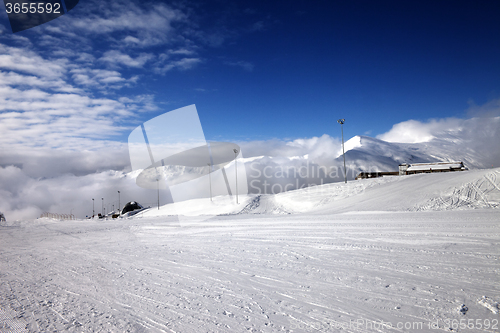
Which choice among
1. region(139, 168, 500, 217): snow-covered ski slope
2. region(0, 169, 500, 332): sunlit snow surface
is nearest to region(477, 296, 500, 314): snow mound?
region(0, 169, 500, 332): sunlit snow surface

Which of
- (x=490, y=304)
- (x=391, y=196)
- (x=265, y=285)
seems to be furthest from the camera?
(x=391, y=196)

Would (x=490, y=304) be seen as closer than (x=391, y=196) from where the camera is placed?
Yes

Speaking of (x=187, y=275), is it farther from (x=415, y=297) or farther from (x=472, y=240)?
(x=472, y=240)

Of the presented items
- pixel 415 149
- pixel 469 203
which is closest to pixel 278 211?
pixel 469 203

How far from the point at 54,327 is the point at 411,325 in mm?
5143

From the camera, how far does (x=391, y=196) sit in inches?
1006

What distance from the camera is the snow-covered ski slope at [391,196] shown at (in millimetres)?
21062

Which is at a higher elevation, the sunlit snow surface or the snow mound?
the snow mound

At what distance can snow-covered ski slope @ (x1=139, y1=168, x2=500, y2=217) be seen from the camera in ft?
69.1

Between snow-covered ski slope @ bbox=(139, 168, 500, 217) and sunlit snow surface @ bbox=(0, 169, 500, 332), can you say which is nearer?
sunlit snow surface @ bbox=(0, 169, 500, 332)

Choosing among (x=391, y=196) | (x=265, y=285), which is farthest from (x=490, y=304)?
(x=391, y=196)

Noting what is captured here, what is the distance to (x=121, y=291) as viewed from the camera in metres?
5.25

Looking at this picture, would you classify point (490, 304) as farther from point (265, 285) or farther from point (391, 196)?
point (391, 196)

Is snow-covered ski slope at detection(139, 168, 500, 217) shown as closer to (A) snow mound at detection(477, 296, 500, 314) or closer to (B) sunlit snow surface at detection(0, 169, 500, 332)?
(B) sunlit snow surface at detection(0, 169, 500, 332)
